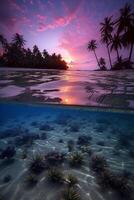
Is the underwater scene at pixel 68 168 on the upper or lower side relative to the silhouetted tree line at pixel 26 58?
lower

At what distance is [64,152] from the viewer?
12.3m

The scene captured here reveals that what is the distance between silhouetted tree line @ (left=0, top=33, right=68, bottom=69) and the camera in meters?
44.4

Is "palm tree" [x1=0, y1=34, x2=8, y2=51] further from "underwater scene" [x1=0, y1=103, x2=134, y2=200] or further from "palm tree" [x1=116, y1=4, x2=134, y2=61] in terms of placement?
"underwater scene" [x1=0, y1=103, x2=134, y2=200]

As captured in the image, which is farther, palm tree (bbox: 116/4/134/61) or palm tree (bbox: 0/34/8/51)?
palm tree (bbox: 0/34/8/51)

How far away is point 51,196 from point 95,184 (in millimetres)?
2444

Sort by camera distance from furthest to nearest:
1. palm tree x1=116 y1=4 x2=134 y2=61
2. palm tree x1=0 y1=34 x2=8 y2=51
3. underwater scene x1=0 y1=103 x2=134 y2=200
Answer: palm tree x1=0 y1=34 x2=8 y2=51, palm tree x1=116 y1=4 x2=134 y2=61, underwater scene x1=0 y1=103 x2=134 y2=200

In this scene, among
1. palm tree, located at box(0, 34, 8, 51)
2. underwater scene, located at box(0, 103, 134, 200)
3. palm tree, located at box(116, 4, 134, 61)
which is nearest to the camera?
underwater scene, located at box(0, 103, 134, 200)

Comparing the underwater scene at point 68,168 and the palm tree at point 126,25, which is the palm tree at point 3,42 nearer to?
the palm tree at point 126,25

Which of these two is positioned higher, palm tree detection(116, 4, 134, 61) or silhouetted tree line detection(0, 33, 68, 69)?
palm tree detection(116, 4, 134, 61)

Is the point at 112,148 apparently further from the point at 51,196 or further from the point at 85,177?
the point at 51,196


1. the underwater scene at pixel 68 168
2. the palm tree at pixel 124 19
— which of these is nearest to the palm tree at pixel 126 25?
the palm tree at pixel 124 19

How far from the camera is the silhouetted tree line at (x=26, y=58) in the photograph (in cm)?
4444

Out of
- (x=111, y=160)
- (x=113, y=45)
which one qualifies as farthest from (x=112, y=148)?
(x=113, y=45)

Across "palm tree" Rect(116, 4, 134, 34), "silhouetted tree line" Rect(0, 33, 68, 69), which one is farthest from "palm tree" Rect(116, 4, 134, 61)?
"silhouetted tree line" Rect(0, 33, 68, 69)
